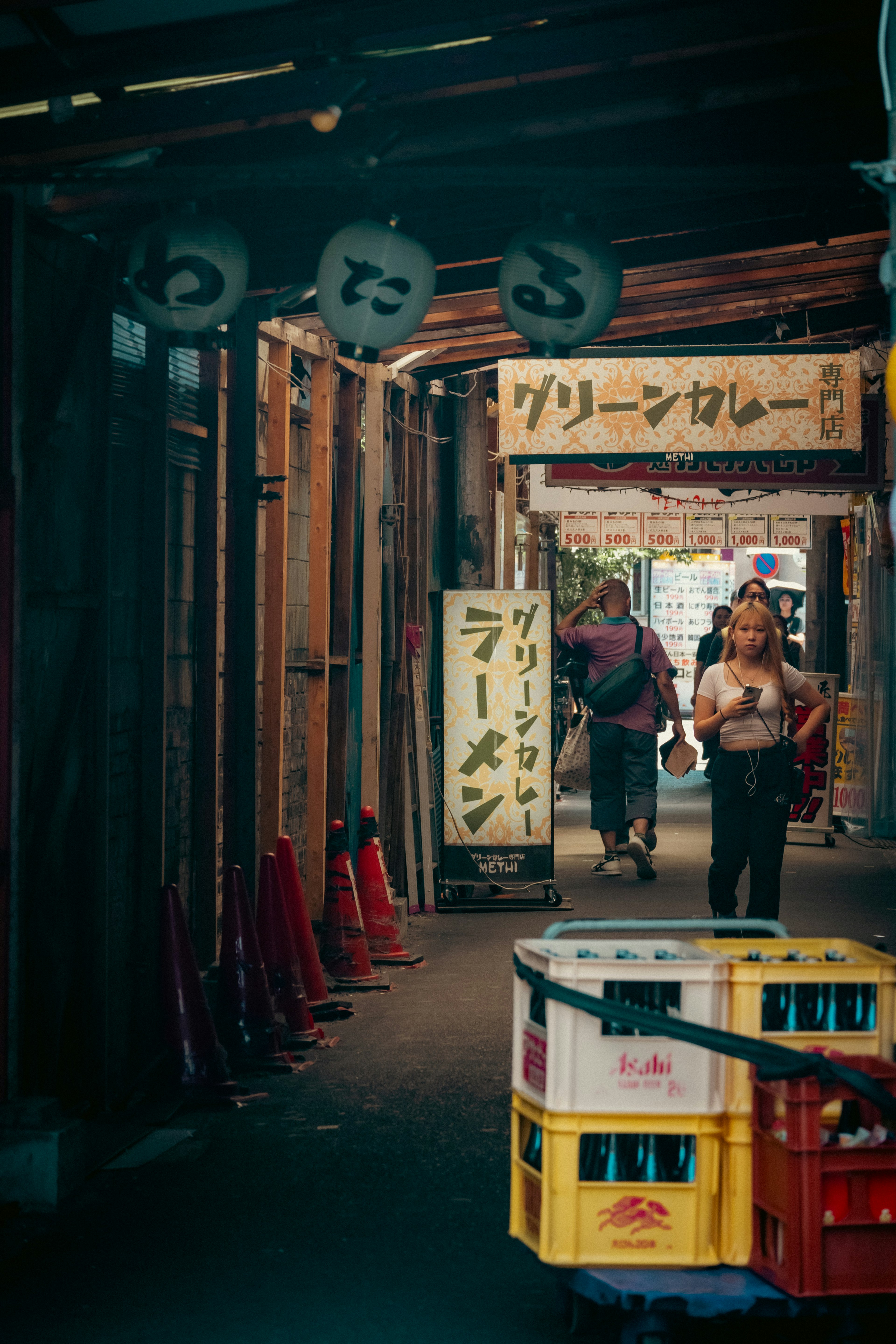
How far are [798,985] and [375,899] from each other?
215 inches

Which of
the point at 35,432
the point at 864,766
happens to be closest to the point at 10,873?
the point at 35,432

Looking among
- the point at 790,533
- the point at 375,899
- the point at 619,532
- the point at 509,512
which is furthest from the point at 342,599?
the point at 790,533

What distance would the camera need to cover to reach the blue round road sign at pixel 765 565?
28500 millimetres

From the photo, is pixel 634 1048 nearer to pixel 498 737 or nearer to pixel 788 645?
pixel 498 737

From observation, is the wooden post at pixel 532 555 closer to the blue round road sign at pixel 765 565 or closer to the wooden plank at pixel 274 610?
the wooden plank at pixel 274 610

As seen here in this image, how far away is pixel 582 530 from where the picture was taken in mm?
18219

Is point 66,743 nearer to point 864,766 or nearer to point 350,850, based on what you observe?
point 350,850

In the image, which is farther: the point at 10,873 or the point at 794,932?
the point at 794,932

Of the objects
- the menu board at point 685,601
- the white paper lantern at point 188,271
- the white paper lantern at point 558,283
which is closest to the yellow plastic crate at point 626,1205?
the white paper lantern at point 558,283

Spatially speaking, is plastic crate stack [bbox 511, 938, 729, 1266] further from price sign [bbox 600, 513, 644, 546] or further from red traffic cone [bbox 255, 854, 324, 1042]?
price sign [bbox 600, 513, 644, 546]

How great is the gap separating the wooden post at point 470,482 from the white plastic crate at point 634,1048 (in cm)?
871

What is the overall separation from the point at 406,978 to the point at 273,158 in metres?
4.72

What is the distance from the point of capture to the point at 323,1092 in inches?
250

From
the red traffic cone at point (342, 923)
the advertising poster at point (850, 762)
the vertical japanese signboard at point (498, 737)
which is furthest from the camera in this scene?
the advertising poster at point (850, 762)
